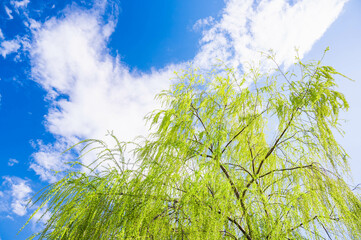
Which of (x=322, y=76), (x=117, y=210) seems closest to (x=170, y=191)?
(x=117, y=210)

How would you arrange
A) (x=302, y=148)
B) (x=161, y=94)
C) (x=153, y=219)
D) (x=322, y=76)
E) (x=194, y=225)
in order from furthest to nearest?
(x=161, y=94) → (x=302, y=148) → (x=322, y=76) → (x=153, y=219) → (x=194, y=225)

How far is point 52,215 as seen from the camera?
64.2 inches

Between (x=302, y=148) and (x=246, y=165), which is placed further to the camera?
(x=246, y=165)

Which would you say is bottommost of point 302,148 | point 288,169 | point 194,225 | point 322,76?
point 194,225

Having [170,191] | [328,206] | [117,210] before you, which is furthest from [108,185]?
[328,206]

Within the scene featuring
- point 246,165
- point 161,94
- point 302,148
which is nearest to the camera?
point 302,148

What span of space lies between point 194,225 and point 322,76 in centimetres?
159

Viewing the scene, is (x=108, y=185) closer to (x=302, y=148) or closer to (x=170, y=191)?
(x=170, y=191)

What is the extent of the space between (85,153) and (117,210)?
21.1 inches

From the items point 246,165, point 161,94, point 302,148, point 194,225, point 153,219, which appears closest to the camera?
point 194,225

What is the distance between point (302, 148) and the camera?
2.15m

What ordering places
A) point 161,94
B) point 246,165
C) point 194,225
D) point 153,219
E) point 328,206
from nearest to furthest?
point 194,225, point 153,219, point 328,206, point 246,165, point 161,94

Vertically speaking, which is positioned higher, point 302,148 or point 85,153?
point 302,148

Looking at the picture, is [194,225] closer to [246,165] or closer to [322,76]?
[246,165]
